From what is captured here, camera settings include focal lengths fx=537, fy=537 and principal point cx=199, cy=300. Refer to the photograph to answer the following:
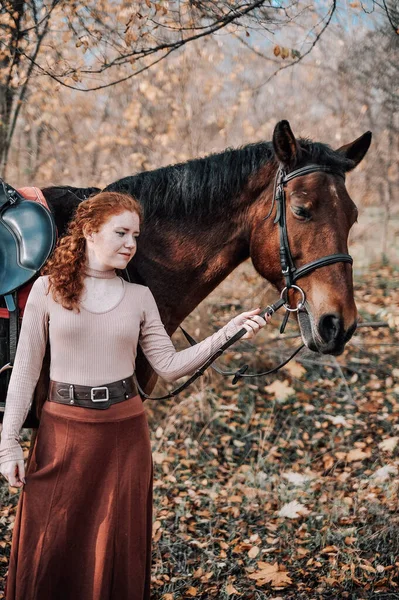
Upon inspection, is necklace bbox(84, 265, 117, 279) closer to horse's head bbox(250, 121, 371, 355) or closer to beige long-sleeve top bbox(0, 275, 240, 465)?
beige long-sleeve top bbox(0, 275, 240, 465)

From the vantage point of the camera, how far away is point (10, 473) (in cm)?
188

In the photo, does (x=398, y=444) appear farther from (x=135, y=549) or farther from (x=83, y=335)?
(x=83, y=335)

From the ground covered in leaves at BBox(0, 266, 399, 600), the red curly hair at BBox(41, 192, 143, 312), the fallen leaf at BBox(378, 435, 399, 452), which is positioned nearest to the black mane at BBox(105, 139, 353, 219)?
the red curly hair at BBox(41, 192, 143, 312)

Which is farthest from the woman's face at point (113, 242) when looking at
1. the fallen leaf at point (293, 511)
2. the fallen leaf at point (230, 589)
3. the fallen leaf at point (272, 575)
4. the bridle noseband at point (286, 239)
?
the fallen leaf at point (293, 511)

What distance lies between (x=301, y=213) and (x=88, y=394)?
3.81ft

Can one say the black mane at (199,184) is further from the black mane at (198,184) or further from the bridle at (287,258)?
the bridle at (287,258)

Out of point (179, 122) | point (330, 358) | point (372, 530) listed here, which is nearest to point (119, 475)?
point (372, 530)

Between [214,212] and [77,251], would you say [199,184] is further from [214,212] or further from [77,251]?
[77,251]

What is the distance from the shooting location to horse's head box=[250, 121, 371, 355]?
86.4 inches

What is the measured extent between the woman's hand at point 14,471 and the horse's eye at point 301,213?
1.47 meters

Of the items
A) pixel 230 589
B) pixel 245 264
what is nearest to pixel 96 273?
pixel 230 589

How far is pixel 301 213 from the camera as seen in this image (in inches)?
90.9

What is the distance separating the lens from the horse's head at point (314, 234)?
220 cm

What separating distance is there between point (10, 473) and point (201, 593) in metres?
1.79
